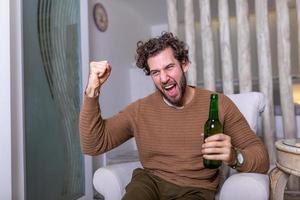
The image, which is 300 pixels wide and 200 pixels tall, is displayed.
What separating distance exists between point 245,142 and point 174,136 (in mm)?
308

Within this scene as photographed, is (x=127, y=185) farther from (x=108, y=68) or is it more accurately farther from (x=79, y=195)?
(x=79, y=195)

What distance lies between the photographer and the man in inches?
51.1

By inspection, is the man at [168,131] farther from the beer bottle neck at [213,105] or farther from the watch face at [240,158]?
the beer bottle neck at [213,105]

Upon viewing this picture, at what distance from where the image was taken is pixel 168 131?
1.40 meters

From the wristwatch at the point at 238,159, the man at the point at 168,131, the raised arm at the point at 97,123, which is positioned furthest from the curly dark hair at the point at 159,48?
the wristwatch at the point at 238,159

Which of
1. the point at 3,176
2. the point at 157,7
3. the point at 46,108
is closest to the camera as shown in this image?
the point at 3,176

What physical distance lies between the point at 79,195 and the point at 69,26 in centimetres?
131

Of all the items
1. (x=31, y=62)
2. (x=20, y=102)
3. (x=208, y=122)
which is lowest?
(x=208, y=122)

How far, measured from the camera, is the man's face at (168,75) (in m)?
1.37

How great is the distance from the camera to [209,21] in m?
2.74

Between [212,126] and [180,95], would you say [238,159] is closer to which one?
Answer: [212,126]

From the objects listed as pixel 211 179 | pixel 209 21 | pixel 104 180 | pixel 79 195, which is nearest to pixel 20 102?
pixel 104 180

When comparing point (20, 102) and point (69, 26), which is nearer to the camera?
point (20, 102)

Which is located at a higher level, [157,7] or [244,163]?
[157,7]
